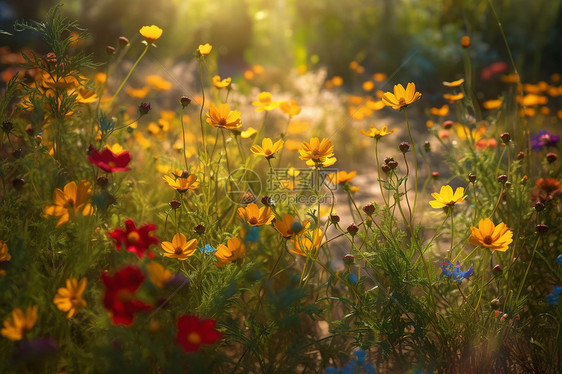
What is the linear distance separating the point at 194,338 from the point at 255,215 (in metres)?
0.49

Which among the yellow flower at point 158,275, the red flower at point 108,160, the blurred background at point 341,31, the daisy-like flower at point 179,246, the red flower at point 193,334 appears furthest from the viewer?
the blurred background at point 341,31

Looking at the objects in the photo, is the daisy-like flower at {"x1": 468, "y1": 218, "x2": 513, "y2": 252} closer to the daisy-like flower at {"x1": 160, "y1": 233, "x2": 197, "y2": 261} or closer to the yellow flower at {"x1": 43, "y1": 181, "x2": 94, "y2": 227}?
the daisy-like flower at {"x1": 160, "y1": 233, "x2": 197, "y2": 261}

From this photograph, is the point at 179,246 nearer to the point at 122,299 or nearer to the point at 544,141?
the point at 122,299

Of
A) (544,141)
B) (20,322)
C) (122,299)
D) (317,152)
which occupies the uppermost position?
(544,141)

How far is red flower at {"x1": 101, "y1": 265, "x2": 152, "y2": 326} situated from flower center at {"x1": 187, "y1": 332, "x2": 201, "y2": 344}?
104 mm

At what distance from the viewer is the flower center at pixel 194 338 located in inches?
36.3

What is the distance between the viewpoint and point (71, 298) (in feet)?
3.33

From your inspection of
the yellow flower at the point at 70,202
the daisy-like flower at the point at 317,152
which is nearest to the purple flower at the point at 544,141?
the daisy-like flower at the point at 317,152

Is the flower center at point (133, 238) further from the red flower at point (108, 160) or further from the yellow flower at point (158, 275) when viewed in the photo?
the red flower at point (108, 160)

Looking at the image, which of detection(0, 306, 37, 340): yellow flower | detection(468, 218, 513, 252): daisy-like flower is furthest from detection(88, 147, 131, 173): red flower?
detection(468, 218, 513, 252): daisy-like flower

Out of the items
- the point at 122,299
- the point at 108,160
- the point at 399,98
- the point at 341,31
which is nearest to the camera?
the point at 122,299

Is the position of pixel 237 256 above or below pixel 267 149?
below

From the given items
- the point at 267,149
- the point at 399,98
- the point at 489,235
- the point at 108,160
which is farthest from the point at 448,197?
the point at 108,160

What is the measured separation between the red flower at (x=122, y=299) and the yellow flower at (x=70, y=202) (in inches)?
10.9
